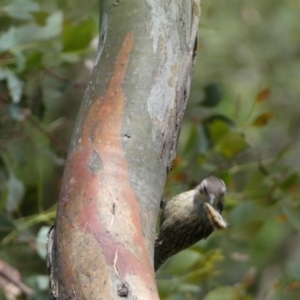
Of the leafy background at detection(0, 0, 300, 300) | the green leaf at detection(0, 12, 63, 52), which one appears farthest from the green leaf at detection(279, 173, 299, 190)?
the green leaf at detection(0, 12, 63, 52)

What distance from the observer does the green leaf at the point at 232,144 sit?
7.34ft

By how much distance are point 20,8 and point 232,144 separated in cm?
81

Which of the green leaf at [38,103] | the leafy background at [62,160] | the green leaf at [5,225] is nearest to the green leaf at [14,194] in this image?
the leafy background at [62,160]

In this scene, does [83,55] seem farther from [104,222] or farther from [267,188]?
[104,222]

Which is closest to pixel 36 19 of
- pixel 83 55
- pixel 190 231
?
pixel 83 55

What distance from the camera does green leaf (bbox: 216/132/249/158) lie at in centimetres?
224

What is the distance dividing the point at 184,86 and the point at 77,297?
56cm

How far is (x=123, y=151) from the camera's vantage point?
1316 millimetres

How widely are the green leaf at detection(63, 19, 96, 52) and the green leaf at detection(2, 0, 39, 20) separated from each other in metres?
0.12

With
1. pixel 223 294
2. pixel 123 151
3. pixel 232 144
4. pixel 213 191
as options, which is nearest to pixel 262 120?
pixel 232 144

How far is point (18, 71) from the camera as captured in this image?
2.13 m

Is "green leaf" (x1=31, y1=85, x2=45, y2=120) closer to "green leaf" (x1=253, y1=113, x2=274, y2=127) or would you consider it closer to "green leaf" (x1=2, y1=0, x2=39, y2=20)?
"green leaf" (x1=2, y1=0, x2=39, y2=20)

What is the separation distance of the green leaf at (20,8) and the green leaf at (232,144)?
0.74 meters

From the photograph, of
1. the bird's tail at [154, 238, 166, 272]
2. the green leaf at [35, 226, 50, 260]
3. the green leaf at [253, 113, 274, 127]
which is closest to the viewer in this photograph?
the bird's tail at [154, 238, 166, 272]
